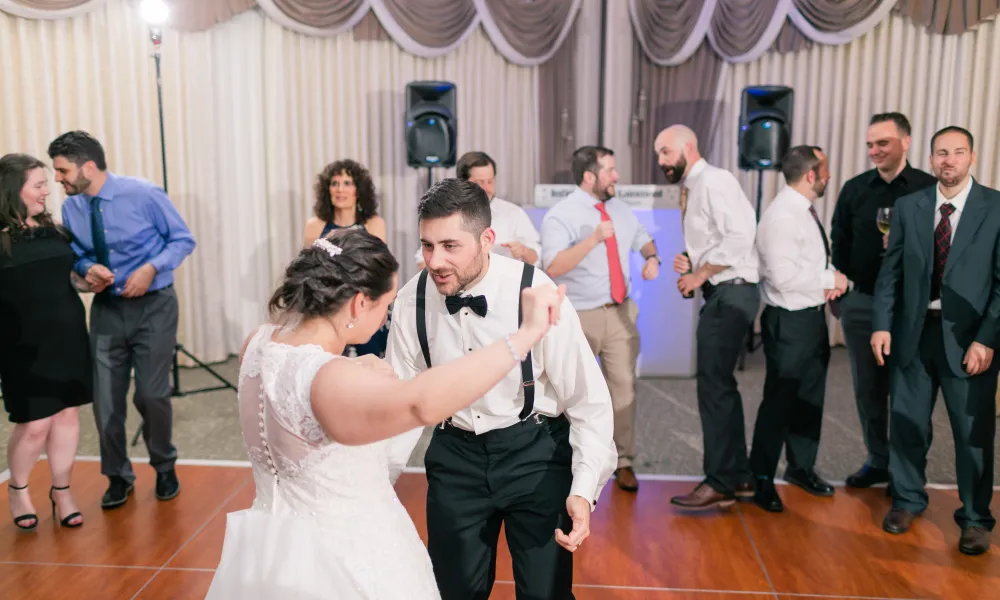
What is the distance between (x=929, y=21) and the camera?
6.36 m

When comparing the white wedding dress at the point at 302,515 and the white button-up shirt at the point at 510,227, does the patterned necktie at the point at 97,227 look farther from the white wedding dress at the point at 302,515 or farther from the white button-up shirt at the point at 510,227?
the white wedding dress at the point at 302,515

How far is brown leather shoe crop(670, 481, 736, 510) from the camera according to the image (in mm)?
3475

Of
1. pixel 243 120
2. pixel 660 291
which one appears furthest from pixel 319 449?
pixel 243 120

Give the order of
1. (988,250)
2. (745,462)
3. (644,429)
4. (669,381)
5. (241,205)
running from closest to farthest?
(988,250), (745,462), (644,429), (669,381), (241,205)

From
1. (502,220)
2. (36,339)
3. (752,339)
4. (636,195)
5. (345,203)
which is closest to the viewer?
(36,339)

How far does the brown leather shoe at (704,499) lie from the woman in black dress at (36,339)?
2.56 m

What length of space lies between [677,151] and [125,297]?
8.25 ft

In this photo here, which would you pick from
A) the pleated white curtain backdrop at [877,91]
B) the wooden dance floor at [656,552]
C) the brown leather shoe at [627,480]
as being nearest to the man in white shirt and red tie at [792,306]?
the wooden dance floor at [656,552]

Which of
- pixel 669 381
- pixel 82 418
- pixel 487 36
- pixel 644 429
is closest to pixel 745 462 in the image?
pixel 644 429

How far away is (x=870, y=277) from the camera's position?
147 inches

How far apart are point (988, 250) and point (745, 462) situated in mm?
1310

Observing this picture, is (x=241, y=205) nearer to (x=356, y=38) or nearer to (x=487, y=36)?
(x=356, y=38)

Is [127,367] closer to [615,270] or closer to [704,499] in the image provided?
[615,270]

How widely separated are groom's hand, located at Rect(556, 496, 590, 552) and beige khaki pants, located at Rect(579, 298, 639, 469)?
1.92 metres
